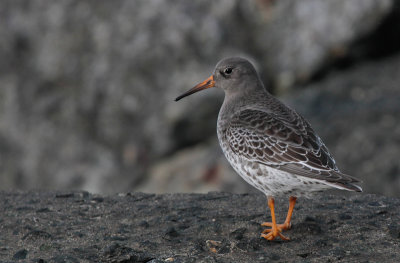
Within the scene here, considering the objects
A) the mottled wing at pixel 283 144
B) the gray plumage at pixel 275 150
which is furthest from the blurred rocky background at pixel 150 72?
the mottled wing at pixel 283 144

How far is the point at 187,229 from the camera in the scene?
8797 mm

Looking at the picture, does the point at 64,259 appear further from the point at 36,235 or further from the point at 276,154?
the point at 276,154

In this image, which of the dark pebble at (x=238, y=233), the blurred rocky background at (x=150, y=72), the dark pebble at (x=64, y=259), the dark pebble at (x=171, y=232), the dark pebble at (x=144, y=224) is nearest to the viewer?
the dark pebble at (x=64, y=259)

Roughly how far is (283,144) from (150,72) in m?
10.2

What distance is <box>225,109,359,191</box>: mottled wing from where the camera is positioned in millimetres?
8289

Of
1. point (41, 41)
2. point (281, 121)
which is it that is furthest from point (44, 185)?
point (281, 121)

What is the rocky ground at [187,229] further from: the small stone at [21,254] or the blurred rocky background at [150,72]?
the blurred rocky background at [150,72]

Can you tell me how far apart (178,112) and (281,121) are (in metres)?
9.02

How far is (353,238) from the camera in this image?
8.38 m

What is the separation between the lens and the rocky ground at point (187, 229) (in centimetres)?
797

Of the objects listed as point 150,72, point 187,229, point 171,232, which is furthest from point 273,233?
point 150,72

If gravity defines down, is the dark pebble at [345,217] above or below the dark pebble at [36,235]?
below

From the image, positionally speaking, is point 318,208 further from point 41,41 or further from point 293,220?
point 41,41

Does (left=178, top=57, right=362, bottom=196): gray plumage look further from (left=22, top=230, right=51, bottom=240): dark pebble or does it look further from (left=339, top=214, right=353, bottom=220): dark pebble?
(left=22, top=230, right=51, bottom=240): dark pebble
